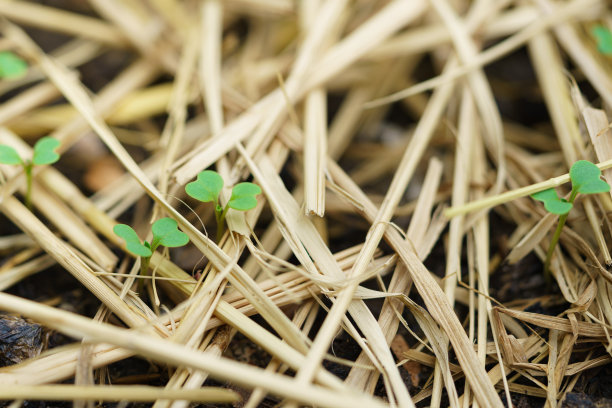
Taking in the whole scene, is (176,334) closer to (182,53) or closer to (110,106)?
(110,106)

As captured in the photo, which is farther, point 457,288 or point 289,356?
point 457,288

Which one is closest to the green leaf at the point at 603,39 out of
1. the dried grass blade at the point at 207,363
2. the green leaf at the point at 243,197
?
the green leaf at the point at 243,197

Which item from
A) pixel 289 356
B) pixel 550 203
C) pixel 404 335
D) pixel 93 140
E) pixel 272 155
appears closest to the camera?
pixel 289 356

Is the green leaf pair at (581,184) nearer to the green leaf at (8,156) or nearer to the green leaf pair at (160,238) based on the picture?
the green leaf pair at (160,238)

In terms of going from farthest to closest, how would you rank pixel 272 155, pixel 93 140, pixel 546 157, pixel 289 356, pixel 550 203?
pixel 93 140
pixel 546 157
pixel 272 155
pixel 550 203
pixel 289 356

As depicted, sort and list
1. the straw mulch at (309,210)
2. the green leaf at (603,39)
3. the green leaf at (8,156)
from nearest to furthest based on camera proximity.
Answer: the straw mulch at (309,210)
the green leaf at (8,156)
the green leaf at (603,39)

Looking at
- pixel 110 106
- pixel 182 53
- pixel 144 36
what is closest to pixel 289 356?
pixel 110 106
